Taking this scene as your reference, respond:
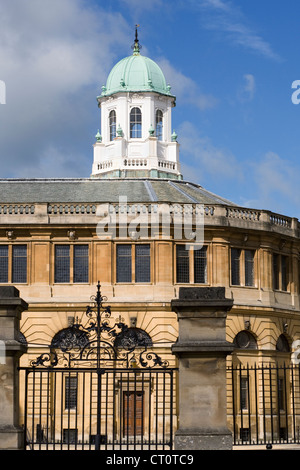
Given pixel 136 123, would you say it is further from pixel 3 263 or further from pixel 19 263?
pixel 3 263

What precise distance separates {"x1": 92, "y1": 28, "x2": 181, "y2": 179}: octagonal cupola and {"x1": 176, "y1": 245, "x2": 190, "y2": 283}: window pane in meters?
12.4

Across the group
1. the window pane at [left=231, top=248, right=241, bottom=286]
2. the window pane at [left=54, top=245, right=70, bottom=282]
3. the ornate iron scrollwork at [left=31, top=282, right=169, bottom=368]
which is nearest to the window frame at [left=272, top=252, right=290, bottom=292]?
the window pane at [left=231, top=248, right=241, bottom=286]

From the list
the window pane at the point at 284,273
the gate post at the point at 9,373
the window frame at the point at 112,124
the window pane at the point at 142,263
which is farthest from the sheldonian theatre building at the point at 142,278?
the gate post at the point at 9,373

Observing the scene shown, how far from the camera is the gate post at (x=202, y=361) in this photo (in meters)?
25.2

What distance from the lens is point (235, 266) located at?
5525 centimetres

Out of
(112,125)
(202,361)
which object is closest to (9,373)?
(202,361)

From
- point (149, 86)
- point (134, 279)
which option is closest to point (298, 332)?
point (134, 279)

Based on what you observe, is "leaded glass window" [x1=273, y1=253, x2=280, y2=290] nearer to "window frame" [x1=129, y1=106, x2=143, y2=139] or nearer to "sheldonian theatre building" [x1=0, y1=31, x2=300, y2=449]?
"sheldonian theatre building" [x1=0, y1=31, x2=300, y2=449]

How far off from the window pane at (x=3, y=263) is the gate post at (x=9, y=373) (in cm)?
2817

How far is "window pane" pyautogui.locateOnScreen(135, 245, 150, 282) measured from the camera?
53656 millimetres

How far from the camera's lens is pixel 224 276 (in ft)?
178

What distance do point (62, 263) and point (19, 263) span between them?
7.11ft
